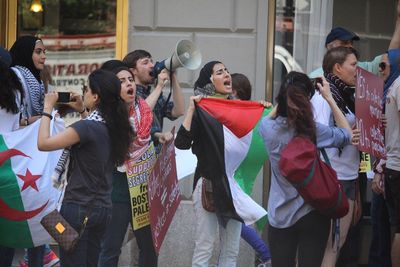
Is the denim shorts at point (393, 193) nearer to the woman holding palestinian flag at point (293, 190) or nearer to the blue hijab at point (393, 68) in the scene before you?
the blue hijab at point (393, 68)

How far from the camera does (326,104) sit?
7199 mm

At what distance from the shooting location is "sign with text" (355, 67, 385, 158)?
7146mm

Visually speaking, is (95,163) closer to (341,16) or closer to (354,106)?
(354,106)

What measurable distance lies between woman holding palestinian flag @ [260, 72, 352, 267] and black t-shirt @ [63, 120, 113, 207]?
113 centimetres

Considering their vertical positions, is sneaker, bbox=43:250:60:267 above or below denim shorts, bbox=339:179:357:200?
below

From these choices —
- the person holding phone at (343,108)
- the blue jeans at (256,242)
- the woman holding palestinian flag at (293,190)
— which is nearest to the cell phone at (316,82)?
the person holding phone at (343,108)

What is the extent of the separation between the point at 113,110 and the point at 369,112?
6.70 feet

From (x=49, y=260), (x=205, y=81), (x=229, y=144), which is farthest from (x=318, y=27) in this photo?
(x=49, y=260)

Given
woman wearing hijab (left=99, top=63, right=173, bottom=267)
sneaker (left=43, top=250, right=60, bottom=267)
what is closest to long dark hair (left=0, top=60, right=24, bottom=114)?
woman wearing hijab (left=99, top=63, right=173, bottom=267)

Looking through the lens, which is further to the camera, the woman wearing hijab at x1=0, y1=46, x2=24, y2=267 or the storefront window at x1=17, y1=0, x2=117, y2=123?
the storefront window at x1=17, y1=0, x2=117, y2=123

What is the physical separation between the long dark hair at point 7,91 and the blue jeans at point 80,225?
4.25ft

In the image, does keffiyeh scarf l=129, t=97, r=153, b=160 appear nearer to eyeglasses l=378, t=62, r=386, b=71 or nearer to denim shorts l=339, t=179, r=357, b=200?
denim shorts l=339, t=179, r=357, b=200

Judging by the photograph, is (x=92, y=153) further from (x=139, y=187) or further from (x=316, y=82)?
(x=316, y=82)

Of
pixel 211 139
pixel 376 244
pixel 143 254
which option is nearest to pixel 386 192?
pixel 376 244
